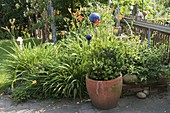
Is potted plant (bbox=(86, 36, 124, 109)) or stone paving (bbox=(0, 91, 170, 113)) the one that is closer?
potted plant (bbox=(86, 36, 124, 109))

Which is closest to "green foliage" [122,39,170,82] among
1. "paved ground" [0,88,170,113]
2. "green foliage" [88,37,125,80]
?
"green foliage" [88,37,125,80]

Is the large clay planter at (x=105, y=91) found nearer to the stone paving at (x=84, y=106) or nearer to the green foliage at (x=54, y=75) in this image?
the stone paving at (x=84, y=106)

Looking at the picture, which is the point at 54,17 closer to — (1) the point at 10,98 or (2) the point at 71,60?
(2) the point at 71,60

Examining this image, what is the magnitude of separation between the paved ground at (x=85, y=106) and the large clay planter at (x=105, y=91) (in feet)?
0.33

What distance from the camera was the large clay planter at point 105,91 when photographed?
252 cm

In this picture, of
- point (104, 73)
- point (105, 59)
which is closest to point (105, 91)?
point (104, 73)

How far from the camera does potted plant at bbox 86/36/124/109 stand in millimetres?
2541

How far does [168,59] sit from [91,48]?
4.94 ft

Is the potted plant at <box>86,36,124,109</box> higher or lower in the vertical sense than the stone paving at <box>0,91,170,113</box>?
higher

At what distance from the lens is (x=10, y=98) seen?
3176 mm

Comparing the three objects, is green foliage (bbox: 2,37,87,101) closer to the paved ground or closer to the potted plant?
the paved ground

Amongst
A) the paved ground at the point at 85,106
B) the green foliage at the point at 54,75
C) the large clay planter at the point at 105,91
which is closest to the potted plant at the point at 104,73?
the large clay planter at the point at 105,91

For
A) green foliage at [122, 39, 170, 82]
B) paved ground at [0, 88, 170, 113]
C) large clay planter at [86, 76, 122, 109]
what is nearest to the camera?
large clay planter at [86, 76, 122, 109]

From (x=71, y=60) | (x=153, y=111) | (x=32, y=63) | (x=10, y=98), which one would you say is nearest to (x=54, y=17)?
(x=32, y=63)
